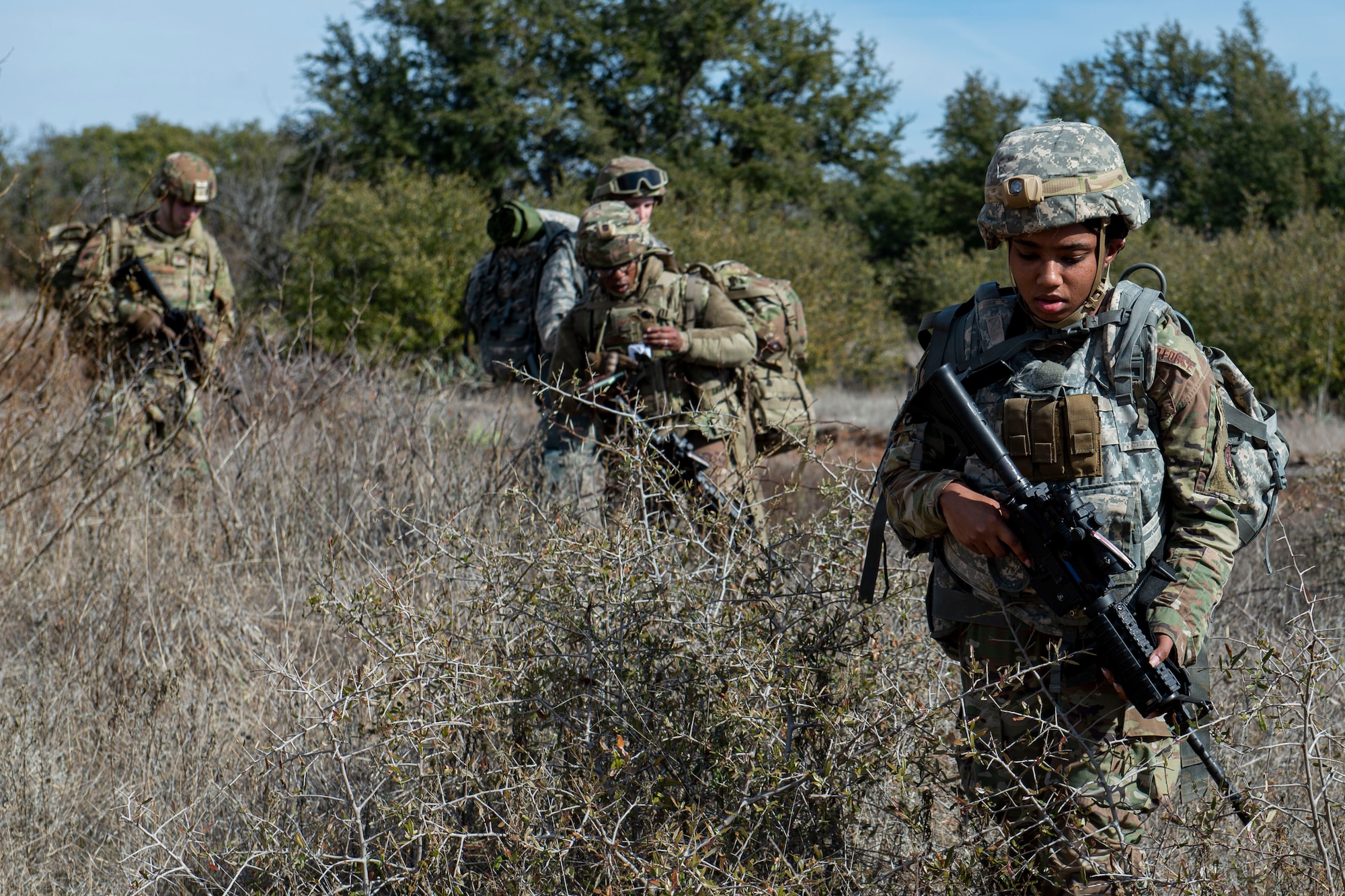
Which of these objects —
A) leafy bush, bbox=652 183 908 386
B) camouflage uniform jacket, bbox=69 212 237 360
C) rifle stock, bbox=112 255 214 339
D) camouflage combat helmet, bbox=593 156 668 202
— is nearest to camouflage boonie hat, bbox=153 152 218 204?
camouflage uniform jacket, bbox=69 212 237 360

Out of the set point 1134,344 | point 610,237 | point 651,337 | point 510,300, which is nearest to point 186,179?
point 510,300

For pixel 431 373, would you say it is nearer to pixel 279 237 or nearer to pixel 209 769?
pixel 209 769

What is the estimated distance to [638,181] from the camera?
187 inches

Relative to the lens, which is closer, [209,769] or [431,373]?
[209,769]

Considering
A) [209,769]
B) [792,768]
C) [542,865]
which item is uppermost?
[792,768]

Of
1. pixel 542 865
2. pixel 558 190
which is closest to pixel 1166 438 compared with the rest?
pixel 542 865

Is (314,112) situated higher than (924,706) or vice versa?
(314,112)

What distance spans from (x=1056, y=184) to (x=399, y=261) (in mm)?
12637

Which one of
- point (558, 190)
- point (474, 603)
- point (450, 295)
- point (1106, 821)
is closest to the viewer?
point (1106, 821)

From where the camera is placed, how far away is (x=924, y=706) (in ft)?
7.53

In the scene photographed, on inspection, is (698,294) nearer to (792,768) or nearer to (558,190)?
(792,768)

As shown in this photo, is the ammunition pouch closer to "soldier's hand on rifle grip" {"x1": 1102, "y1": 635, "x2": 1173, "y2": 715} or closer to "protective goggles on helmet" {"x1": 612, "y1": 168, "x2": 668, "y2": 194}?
"soldier's hand on rifle grip" {"x1": 1102, "y1": 635, "x2": 1173, "y2": 715}

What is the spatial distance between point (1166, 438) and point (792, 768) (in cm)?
87

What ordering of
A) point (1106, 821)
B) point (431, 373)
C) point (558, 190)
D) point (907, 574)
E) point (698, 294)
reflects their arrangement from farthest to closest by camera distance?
point (558, 190) < point (431, 373) < point (698, 294) < point (907, 574) < point (1106, 821)
